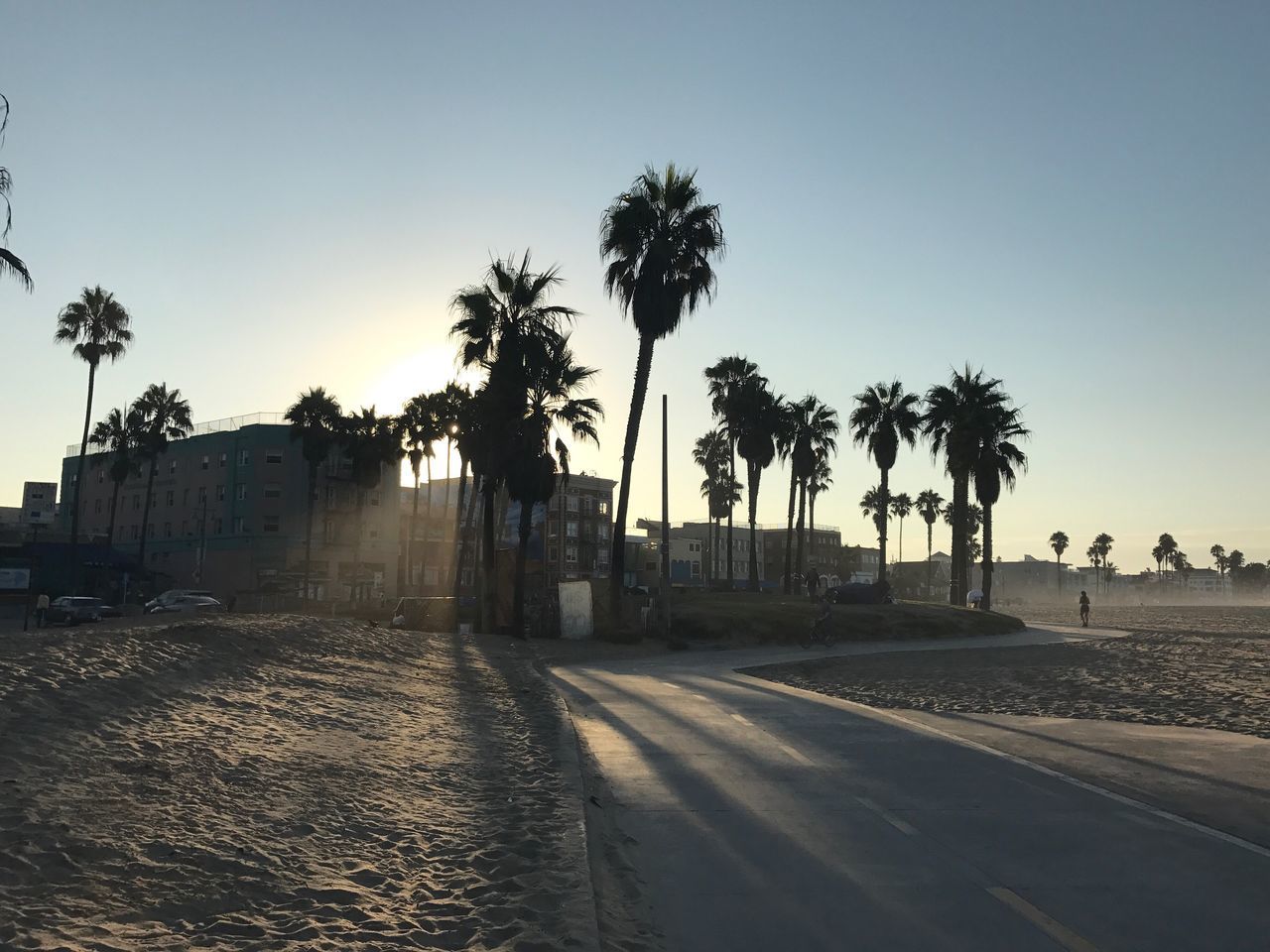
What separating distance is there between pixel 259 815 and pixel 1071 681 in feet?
67.2

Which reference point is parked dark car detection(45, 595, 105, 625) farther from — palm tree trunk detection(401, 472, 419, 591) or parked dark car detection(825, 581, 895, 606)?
parked dark car detection(825, 581, 895, 606)

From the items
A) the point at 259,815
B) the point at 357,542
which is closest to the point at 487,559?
the point at 259,815

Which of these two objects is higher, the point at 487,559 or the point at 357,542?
the point at 357,542

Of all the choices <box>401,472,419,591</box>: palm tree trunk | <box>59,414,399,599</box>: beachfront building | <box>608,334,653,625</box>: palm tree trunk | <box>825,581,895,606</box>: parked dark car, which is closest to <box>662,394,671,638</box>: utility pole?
<box>608,334,653,625</box>: palm tree trunk

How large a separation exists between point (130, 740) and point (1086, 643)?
39.6 meters

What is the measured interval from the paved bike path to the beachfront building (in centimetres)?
7162

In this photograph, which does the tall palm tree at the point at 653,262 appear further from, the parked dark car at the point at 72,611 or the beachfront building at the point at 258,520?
the beachfront building at the point at 258,520

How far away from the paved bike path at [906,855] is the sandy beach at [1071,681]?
19.9 feet

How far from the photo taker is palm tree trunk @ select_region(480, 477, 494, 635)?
3741 cm

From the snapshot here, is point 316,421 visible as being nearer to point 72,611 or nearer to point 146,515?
point 146,515

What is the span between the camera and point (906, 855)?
7684mm

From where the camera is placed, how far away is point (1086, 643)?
41875 mm

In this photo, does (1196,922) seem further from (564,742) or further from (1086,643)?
(1086,643)

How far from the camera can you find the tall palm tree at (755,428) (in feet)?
217
